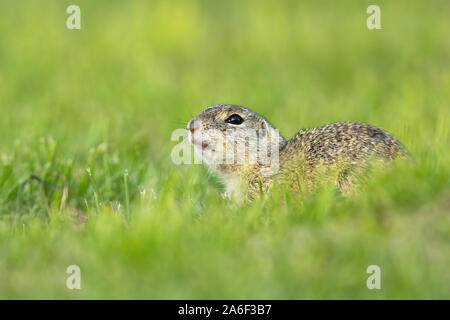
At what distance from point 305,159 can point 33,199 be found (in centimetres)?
221

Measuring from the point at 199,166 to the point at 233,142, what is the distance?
2.00 feet

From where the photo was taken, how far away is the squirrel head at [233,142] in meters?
5.78

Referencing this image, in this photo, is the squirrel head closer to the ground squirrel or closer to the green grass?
the ground squirrel

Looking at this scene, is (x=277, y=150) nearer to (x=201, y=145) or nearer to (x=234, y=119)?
(x=234, y=119)

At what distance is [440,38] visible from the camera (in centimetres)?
1077

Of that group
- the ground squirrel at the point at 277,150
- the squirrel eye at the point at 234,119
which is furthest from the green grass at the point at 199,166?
the squirrel eye at the point at 234,119

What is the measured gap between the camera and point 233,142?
5852 mm

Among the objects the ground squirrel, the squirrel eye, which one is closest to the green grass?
the ground squirrel

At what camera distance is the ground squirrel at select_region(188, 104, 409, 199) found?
5344 millimetres

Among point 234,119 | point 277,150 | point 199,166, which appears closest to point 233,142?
point 234,119

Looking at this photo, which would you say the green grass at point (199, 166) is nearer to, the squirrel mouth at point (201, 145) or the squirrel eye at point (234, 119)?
the squirrel mouth at point (201, 145)

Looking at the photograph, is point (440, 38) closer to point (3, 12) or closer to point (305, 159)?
point (305, 159)

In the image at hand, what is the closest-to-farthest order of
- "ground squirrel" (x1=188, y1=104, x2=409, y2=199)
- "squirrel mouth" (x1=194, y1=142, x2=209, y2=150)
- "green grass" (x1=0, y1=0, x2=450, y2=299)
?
"green grass" (x1=0, y1=0, x2=450, y2=299) → "ground squirrel" (x1=188, y1=104, x2=409, y2=199) → "squirrel mouth" (x1=194, y1=142, x2=209, y2=150)
